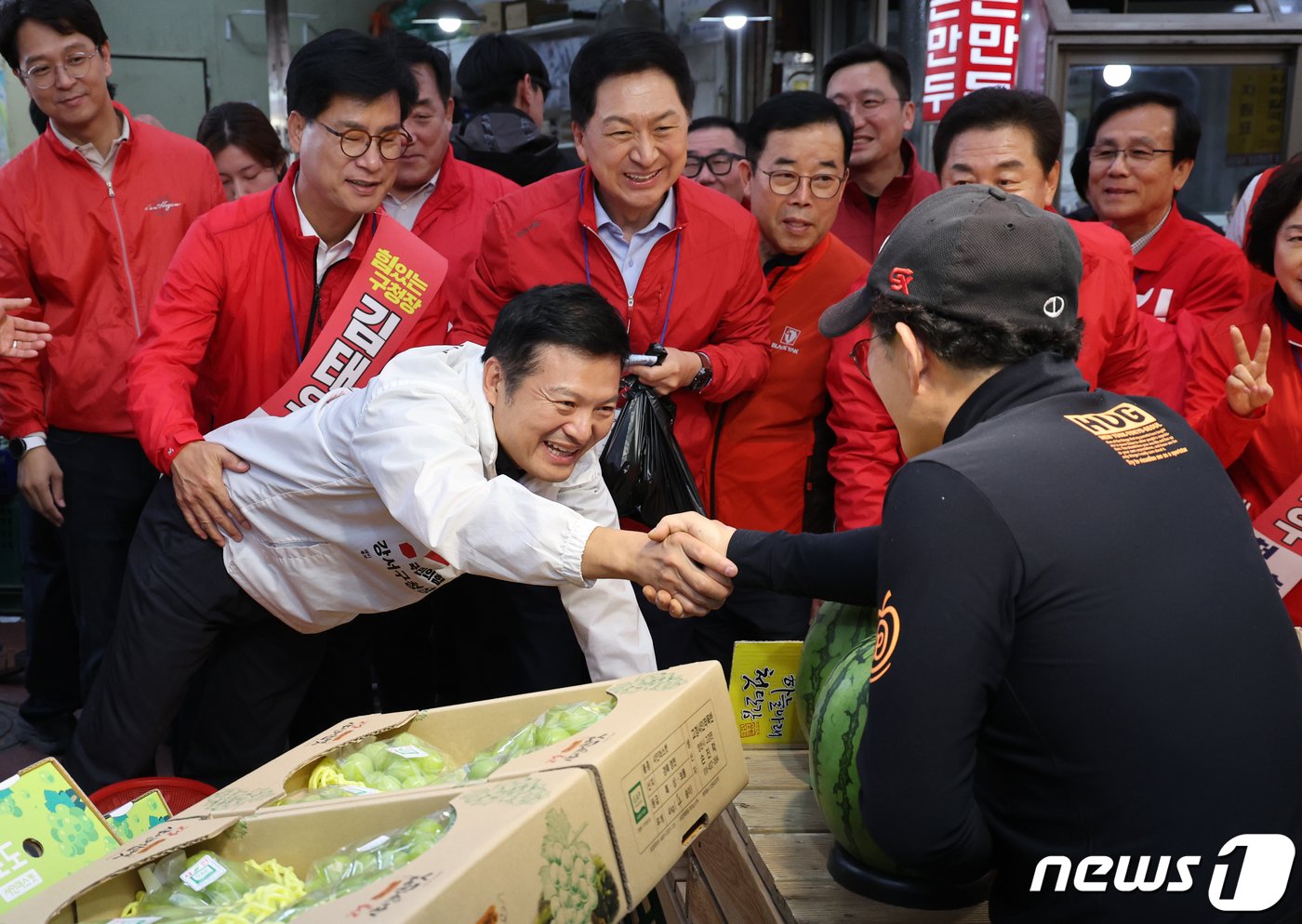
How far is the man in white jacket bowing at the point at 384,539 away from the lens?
254 centimetres

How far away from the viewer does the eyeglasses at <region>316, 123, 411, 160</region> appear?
11.1ft

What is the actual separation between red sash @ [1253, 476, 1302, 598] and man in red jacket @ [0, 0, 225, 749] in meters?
3.66

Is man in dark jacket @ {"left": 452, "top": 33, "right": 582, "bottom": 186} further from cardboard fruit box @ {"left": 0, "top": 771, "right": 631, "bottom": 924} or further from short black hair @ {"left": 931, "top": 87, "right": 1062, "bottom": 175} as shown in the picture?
cardboard fruit box @ {"left": 0, "top": 771, "right": 631, "bottom": 924}

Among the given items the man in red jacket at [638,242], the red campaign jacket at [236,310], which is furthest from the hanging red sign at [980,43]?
the red campaign jacket at [236,310]

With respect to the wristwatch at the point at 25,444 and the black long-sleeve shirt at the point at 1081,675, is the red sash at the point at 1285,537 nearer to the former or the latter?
the black long-sleeve shirt at the point at 1081,675

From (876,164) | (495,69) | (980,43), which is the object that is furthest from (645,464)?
(980,43)

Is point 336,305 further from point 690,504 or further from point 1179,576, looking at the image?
point 1179,576

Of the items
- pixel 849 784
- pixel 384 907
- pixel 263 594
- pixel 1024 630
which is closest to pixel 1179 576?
pixel 1024 630

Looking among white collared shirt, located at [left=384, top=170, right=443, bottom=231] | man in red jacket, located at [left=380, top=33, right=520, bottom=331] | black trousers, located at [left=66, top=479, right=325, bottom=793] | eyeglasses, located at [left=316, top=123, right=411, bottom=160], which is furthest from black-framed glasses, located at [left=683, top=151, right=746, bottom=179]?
black trousers, located at [left=66, top=479, right=325, bottom=793]

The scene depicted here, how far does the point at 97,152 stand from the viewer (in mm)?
4188

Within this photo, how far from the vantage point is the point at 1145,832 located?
1.67m

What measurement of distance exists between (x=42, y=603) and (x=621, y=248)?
278 centimetres

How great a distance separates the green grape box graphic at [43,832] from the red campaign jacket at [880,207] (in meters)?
3.47

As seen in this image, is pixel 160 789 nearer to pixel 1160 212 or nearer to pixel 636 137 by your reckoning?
pixel 636 137
